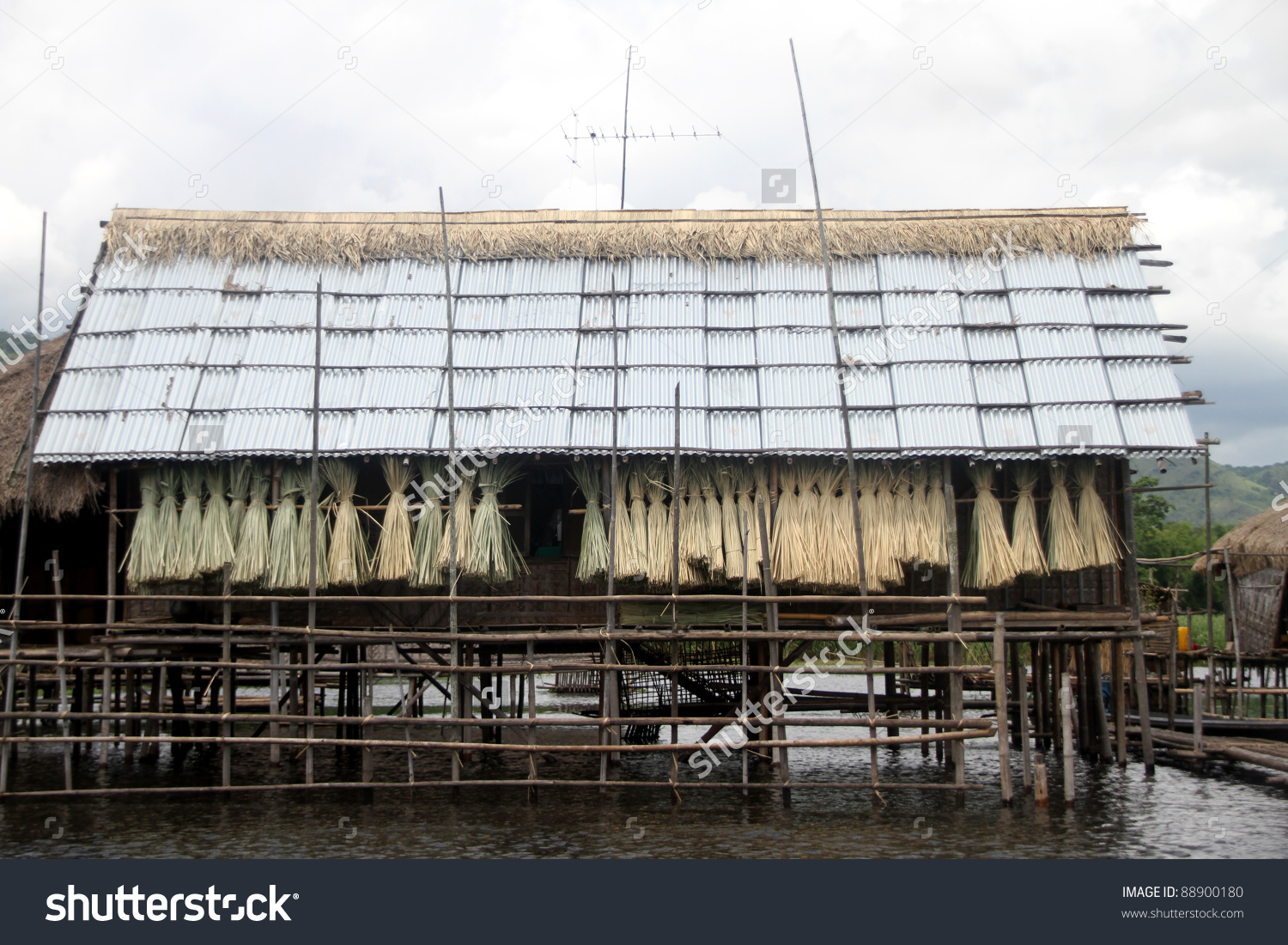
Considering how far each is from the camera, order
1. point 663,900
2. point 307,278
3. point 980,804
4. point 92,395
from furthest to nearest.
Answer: point 307,278
point 92,395
point 980,804
point 663,900

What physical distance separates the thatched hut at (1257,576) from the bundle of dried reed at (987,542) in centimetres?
1087

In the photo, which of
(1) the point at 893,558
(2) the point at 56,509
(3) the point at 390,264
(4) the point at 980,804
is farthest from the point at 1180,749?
(2) the point at 56,509

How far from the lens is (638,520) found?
41.2ft

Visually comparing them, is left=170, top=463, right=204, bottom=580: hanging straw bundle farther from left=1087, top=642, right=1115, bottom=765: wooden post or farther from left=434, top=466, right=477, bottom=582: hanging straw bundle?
left=1087, top=642, right=1115, bottom=765: wooden post

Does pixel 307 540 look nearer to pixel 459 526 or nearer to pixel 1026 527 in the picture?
pixel 459 526

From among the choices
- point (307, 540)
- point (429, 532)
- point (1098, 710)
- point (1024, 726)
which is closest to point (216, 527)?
point (307, 540)

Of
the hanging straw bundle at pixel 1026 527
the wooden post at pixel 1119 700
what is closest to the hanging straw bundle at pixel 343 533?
the hanging straw bundle at pixel 1026 527

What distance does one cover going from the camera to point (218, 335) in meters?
→ 13.7

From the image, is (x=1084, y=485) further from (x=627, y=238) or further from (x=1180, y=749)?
(x=627, y=238)

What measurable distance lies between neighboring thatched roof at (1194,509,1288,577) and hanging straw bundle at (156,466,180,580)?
18374mm

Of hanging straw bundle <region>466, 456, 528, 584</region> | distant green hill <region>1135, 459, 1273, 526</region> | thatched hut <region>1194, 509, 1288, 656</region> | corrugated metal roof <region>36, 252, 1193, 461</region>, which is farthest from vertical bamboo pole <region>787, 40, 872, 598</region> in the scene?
distant green hill <region>1135, 459, 1273, 526</region>

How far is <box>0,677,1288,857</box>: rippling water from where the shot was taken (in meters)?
10.3

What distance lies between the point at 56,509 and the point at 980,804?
36.0ft

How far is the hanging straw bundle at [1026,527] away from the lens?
41.1 feet
